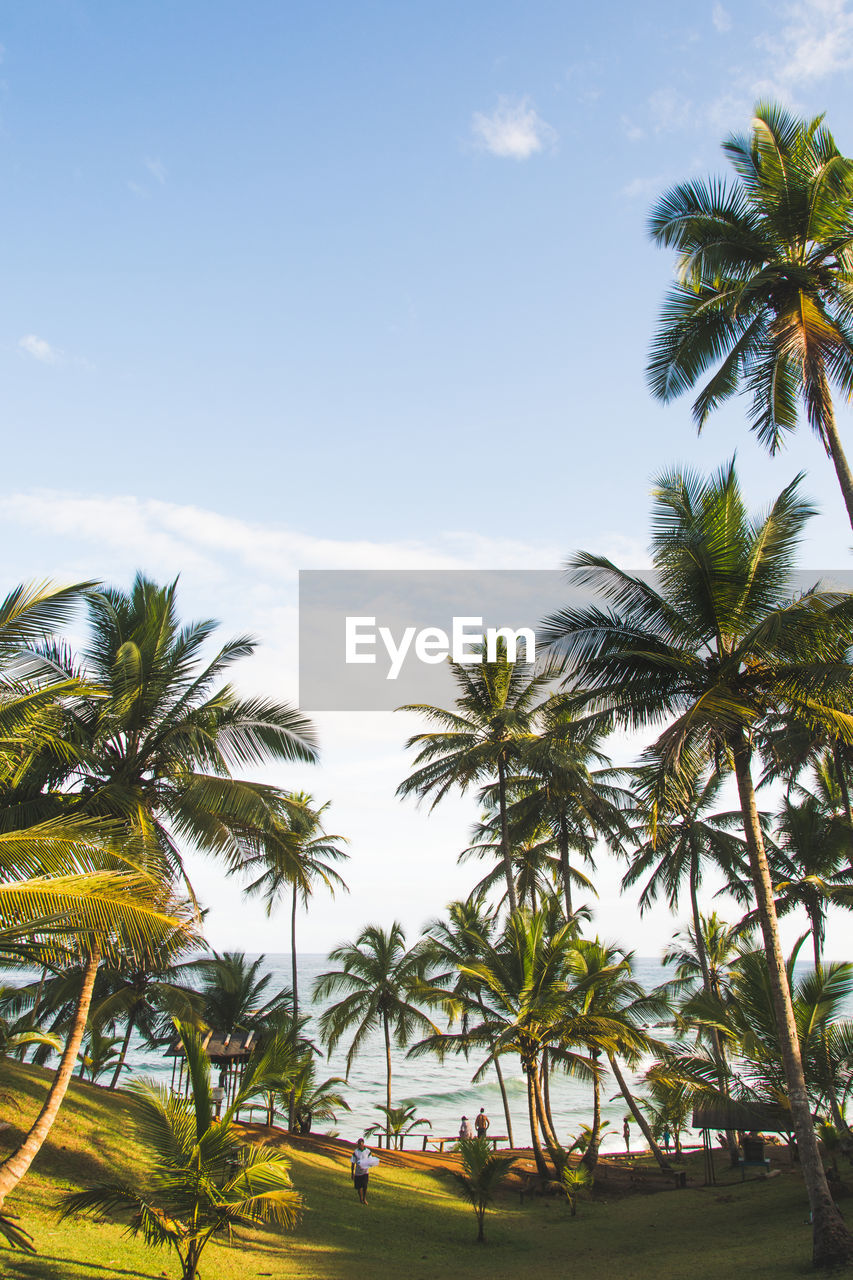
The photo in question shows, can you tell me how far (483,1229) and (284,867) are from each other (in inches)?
331

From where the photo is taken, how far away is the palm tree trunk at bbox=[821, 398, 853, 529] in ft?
39.1

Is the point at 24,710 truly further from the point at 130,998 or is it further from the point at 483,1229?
the point at 130,998

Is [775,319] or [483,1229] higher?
[775,319]

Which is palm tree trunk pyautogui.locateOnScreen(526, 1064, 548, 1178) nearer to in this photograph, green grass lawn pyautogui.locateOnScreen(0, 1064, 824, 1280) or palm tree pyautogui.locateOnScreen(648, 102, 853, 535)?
green grass lawn pyautogui.locateOnScreen(0, 1064, 824, 1280)

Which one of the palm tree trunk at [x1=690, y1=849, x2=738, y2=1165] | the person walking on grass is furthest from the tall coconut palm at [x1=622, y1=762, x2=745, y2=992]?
the person walking on grass

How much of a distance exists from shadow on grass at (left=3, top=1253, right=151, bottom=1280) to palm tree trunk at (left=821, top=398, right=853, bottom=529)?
45.3 feet

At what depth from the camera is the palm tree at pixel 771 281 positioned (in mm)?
12070

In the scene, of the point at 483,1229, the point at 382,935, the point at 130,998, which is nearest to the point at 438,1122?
the point at 382,935

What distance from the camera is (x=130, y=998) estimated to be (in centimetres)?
2492

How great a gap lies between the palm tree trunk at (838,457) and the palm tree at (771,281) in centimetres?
2

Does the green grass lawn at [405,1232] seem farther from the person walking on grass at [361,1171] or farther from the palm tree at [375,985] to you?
the palm tree at [375,985]

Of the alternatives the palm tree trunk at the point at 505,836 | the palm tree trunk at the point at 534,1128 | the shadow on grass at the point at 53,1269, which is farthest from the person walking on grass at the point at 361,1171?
the palm tree trunk at the point at 505,836

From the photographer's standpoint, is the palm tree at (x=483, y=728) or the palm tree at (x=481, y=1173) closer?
the palm tree at (x=481, y=1173)

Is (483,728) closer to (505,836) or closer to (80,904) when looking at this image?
(505,836)
